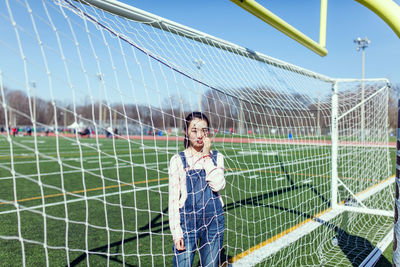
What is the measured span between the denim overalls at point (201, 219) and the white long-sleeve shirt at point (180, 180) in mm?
33

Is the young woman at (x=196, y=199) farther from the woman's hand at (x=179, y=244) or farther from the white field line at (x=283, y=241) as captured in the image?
the white field line at (x=283, y=241)

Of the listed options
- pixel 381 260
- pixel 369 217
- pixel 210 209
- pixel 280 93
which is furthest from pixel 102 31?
pixel 369 217

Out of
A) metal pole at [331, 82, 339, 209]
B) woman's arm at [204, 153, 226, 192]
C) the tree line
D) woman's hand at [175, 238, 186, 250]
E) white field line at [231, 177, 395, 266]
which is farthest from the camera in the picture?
metal pole at [331, 82, 339, 209]

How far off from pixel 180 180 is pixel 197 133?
1.23ft

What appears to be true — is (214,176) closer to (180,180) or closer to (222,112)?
(180,180)

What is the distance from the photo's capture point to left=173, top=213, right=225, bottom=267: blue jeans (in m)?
2.25

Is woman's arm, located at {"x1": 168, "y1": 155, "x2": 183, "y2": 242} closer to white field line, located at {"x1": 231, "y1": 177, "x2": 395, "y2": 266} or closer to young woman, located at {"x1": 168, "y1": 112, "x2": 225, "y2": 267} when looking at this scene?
young woman, located at {"x1": 168, "y1": 112, "x2": 225, "y2": 267}

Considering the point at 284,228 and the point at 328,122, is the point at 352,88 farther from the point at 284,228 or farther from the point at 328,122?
the point at 284,228

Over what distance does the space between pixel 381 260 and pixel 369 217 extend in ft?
6.85

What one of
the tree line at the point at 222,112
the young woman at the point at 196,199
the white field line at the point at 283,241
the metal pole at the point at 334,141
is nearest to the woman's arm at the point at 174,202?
the young woman at the point at 196,199

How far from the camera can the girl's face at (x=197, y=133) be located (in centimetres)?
241

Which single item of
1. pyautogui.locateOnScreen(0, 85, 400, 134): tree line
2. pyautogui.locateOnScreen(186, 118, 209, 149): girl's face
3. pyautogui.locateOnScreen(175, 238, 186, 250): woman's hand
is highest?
pyautogui.locateOnScreen(0, 85, 400, 134): tree line

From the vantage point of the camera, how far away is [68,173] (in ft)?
33.7

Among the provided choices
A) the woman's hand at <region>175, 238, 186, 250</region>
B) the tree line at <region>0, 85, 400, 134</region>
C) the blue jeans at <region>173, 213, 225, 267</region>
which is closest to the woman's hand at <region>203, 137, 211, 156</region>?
the tree line at <region>0, 85, 400, 134</region>
